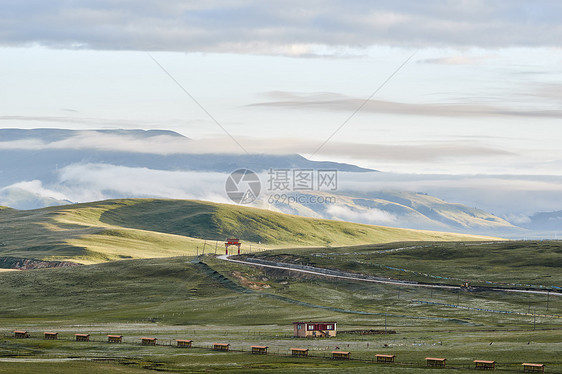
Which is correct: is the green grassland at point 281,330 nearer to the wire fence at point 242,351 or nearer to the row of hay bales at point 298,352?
the wire fence at point 242,351

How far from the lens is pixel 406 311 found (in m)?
166

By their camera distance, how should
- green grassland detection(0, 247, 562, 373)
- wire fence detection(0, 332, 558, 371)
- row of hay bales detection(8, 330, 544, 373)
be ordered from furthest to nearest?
green grassland detection(0, 247, 562, 373)
wire fence detection(0, 332, 558, 371)
row of hay bales detection(8, 330, 544, 373)

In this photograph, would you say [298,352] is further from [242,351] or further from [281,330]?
[281,330]

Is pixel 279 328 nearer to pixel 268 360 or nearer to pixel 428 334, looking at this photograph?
pixel 428 334

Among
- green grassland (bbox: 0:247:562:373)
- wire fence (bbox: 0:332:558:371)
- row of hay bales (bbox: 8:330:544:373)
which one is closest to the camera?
row of hay bales (bbox: 8:330:544:373)

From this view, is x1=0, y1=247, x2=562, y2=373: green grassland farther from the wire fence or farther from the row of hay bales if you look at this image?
the row of hay bales

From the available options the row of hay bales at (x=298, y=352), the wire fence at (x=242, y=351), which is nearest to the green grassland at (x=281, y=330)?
the wire fence at (x=242, y=351)

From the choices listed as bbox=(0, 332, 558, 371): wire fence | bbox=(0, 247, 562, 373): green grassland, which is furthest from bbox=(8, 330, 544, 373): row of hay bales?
bbox=(0, 247, 562, 373): green grassland

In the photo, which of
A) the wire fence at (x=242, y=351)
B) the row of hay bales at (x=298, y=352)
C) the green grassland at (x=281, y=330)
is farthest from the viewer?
the green grassland at (x=281, y=330)

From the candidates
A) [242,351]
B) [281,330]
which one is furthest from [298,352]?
[281,330]

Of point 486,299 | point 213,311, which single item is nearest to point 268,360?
point 213,311

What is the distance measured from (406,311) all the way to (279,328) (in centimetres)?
3442

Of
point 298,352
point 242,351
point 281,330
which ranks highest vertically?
point 281,330

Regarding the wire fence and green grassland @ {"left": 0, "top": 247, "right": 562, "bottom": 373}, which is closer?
the wire fence
